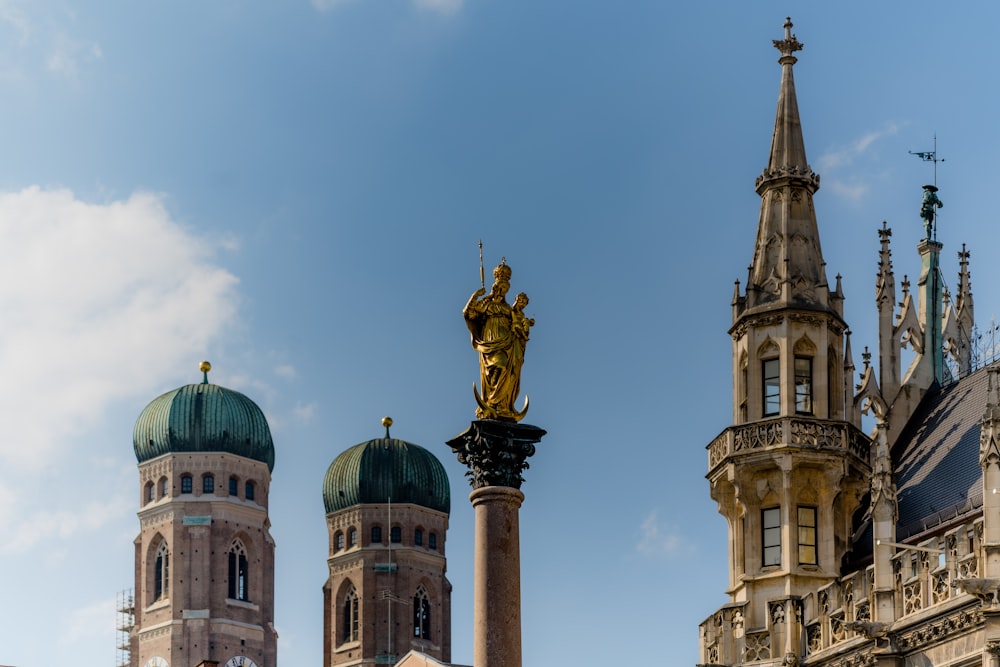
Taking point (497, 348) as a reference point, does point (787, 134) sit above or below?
above

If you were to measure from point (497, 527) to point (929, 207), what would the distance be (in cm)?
2605

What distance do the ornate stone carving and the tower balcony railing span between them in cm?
1267

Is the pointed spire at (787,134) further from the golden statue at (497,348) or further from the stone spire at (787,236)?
the golden statue at (497,348)

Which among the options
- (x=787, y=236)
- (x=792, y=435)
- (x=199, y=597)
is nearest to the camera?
(x=792, y=435)

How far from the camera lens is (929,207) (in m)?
74.9

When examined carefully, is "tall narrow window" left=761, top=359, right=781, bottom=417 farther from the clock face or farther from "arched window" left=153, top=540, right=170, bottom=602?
"arched window" left=153, top=540, right=170, bottom=602

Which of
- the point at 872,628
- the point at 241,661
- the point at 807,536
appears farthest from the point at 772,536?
the point at 241,661

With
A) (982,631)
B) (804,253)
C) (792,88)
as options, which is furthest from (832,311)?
(982,631)

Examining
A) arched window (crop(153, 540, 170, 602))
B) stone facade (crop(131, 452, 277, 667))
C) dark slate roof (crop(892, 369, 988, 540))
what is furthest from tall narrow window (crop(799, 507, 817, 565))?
arched window (crop(153, 540, 170, 602))

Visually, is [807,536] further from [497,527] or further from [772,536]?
[497,527]

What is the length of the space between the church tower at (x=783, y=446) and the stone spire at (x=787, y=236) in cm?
4

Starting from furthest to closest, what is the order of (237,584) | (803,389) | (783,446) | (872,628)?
1. (237,584)
2. (803,389)
3. (783,446)
4. (872,628)

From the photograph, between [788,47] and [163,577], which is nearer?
[788,47]

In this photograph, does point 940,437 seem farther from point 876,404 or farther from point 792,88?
point 792,88
